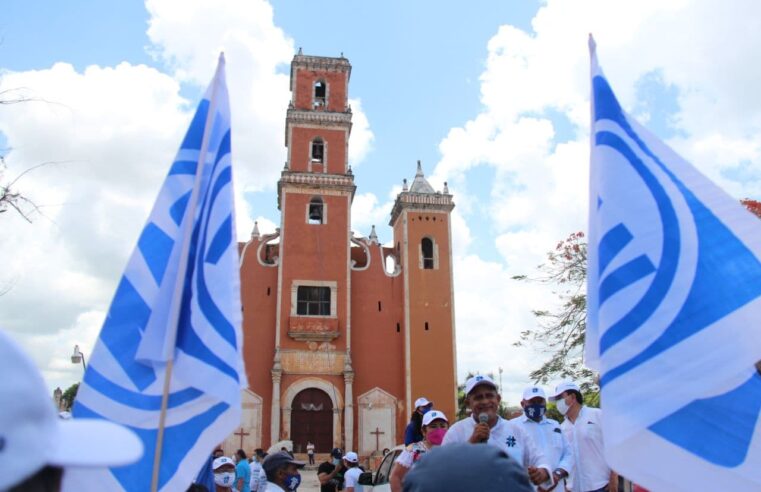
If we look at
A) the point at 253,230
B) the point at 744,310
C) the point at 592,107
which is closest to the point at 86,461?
the point at 744,310

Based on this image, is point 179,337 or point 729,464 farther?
point 179,337

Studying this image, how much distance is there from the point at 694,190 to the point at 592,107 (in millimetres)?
755

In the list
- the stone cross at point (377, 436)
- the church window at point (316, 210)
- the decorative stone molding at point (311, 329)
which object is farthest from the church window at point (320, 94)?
the stone cross at point (377, 436)

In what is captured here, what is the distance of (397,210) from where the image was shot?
27.5 m

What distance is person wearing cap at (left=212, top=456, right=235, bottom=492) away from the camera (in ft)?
20.2

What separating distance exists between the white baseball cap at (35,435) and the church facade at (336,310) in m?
22.4

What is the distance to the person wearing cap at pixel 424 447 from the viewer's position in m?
4.13

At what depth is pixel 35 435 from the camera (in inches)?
37.7

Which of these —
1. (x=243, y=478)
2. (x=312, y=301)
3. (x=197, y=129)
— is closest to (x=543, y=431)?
(x=197, y=129)

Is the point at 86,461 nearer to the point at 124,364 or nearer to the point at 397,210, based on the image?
the point at 124,364

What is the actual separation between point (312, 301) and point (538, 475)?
21.3m

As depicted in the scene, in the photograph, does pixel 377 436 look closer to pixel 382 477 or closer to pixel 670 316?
pixel 382 477

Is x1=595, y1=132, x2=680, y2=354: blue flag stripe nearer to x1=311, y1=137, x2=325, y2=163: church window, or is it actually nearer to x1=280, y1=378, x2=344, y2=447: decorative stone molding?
x1=280, y1=378, x2=344, y2=447: decorative stone molding

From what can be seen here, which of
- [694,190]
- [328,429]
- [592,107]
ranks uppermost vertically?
[592,107]
